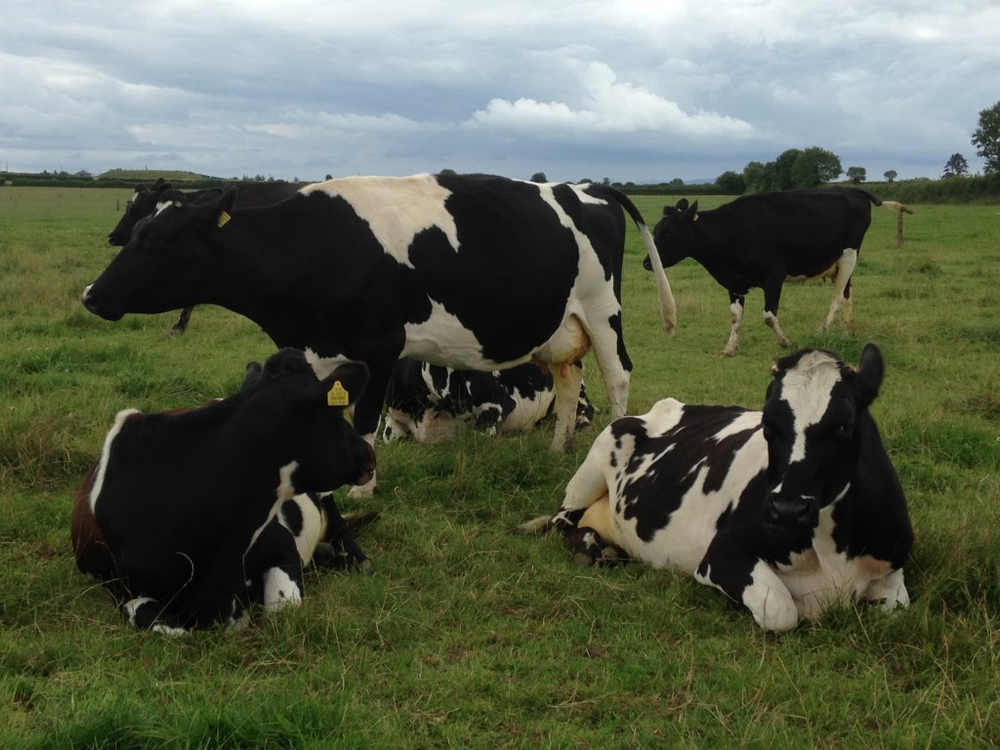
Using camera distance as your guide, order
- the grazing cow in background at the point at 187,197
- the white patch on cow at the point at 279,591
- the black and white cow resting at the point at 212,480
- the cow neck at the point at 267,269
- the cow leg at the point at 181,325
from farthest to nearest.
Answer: the cow leg at the point at 181,325 → the grazing cow in background at the point at 187,197 → the cow neck at the point at 267,269 → the white patch on cow at the point at 279,591 → the black and white cow resting at the point at 212,480

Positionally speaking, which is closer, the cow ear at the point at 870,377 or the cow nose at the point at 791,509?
the cow nose at the point at 791,509

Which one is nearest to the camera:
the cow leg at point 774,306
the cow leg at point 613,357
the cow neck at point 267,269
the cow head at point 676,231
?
the cow neck at point 267,269

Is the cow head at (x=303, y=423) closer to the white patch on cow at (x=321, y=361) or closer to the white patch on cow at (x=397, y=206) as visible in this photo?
the white patch on cow at (x=321, y=361)

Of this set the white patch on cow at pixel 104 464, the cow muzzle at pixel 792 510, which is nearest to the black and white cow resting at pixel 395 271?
the white patch on cow at pixel 104 464

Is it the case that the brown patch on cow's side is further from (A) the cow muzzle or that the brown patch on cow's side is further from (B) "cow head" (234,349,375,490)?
(A) the cow muzzle

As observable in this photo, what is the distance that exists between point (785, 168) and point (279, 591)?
76045 millimetres

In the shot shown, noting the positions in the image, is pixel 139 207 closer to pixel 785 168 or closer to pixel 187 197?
pixel 187 197

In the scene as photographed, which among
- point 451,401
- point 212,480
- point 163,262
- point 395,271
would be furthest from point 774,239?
point 212,480

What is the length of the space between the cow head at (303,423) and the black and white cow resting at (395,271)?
6.50ft

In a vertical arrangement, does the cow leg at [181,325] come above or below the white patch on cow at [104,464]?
below

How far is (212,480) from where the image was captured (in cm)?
429

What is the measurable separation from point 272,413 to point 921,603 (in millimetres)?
2907

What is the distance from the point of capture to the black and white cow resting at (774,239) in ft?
45.0

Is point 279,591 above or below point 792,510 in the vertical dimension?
below
